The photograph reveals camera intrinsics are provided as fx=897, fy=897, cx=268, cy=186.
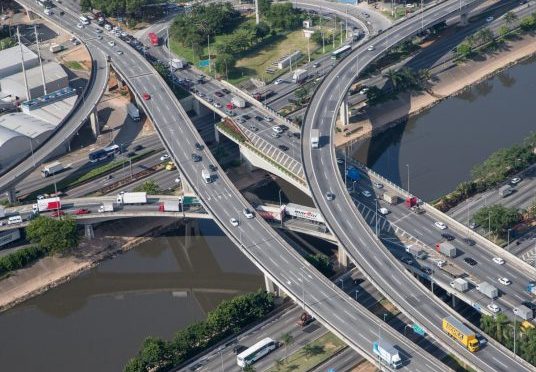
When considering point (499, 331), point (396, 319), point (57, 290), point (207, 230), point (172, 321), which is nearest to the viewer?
point (499, 331)

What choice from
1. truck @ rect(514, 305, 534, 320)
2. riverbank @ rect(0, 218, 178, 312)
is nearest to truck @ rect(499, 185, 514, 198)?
truck @ rect(514, 305, 534, 320)

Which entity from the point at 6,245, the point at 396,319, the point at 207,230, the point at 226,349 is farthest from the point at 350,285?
the point at 6,245

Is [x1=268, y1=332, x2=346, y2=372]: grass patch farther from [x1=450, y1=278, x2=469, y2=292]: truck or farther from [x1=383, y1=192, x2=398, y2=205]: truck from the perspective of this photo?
[x1=383, y1=192, x2=398, y2=205]: truck

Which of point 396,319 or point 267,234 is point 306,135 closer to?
point 267,234

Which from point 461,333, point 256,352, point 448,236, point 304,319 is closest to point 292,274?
point 304,319

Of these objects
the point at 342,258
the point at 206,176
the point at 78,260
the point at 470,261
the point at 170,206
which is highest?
the point at 206,176

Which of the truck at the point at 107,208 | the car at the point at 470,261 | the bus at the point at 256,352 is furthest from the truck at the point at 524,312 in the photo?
the truck at the point at 107,208

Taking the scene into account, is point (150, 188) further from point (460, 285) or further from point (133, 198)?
point (460, 285)

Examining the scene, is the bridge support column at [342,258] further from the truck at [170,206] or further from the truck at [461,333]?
the truck at [170,206]
